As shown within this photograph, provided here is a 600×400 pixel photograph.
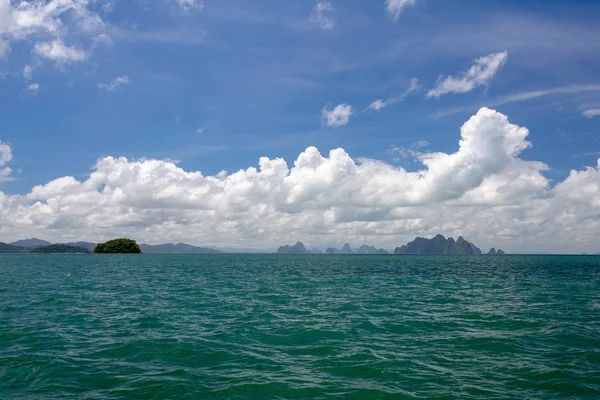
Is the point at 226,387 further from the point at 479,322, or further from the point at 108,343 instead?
the point at 479,322

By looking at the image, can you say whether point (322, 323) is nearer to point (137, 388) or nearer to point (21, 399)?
point (137, 388)

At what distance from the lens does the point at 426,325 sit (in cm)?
3033

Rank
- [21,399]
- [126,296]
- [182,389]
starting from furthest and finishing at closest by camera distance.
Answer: [126,296] < [182,389] < [21,399]

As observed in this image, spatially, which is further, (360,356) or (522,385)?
(360,356)

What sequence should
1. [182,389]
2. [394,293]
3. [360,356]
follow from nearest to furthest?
[182,389] → [360,356] → [394,293]

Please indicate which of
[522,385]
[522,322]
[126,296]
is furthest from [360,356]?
[126,296]

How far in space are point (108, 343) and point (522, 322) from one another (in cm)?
2967

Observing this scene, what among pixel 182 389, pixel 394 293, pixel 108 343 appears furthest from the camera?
pixel 394 293

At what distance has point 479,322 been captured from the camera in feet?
104

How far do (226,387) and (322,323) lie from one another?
14.4 metres

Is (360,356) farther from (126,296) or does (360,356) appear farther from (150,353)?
(126,296)

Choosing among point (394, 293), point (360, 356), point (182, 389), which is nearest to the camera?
point (182, 389)

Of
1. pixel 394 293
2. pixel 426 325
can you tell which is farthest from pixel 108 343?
pixel 394 293

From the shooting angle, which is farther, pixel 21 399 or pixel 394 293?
pixel 394 293
